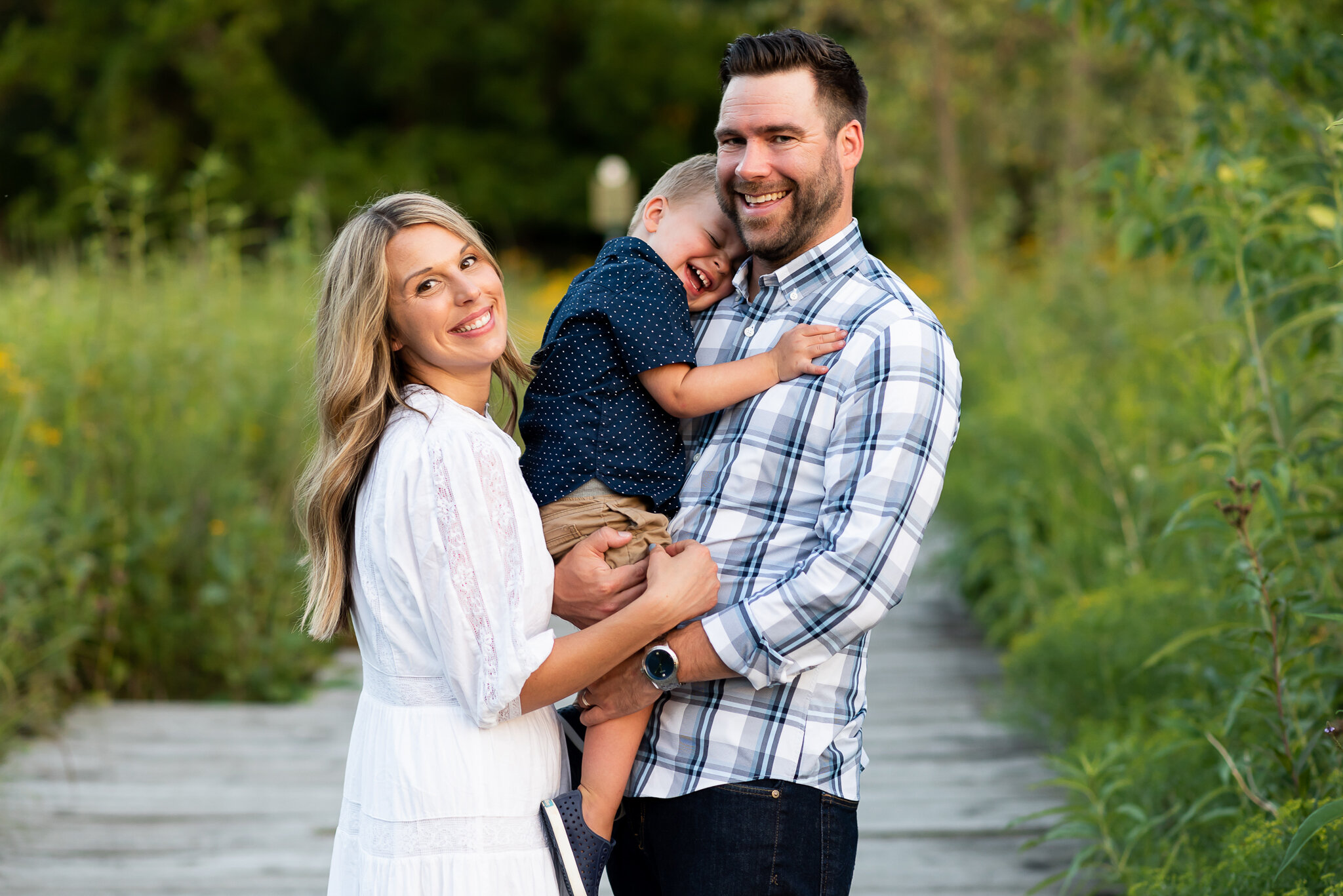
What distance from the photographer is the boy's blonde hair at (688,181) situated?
2225mm

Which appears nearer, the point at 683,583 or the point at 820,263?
the point at 683,583

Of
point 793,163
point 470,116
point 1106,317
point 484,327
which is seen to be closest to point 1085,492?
point 1106,317

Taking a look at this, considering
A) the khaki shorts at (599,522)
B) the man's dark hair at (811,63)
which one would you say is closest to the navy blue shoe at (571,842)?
the khaki shorts at (599,522)

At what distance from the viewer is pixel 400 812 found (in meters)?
1.77

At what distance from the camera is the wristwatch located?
181 centimetres

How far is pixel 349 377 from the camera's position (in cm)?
183

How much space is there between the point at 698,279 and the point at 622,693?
76cm

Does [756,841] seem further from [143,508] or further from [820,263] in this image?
[143,508]

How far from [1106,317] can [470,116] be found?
17.1 metres

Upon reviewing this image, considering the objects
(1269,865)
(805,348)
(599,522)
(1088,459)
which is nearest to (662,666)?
(599,522)

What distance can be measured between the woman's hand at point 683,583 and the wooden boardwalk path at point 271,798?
61.5 inches

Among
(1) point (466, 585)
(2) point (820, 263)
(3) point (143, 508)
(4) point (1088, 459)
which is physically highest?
(2) point (820, 263)

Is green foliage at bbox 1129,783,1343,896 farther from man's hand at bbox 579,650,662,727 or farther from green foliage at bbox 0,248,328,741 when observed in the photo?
green foliage at bbox 0,248,328,741

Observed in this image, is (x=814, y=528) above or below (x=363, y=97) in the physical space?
below
